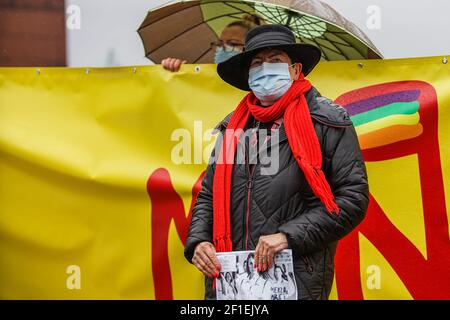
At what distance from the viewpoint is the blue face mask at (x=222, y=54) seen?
4.26 m

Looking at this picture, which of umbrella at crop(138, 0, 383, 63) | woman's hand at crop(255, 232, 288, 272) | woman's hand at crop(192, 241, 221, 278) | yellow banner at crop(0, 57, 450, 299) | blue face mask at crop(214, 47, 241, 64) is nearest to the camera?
woman's hand at crop(255, 232, 288, 272)

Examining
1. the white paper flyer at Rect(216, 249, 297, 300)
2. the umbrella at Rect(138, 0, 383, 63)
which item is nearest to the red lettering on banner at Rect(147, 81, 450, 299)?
the umbrella at Rect(138, 0, 383, 63)

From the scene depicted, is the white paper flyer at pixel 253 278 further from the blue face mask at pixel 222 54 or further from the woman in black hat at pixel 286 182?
the blue face mask at pixel 222 54

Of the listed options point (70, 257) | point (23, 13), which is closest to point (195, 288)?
point (70, 257)

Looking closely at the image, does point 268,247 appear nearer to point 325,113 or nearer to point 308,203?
Result: point 308,203

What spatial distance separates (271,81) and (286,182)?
1.51ft

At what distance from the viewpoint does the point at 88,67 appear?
14.4ft

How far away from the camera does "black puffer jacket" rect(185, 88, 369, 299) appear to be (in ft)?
9.57

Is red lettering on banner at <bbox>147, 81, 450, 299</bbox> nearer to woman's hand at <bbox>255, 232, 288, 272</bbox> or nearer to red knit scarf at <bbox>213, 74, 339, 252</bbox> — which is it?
red knit scarf at <bbox>213, 74, 339, 252</bbox>

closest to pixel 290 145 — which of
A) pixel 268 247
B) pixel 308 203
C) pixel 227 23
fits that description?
pixel 308 203

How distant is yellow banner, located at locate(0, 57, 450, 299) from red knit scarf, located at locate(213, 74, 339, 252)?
1088mm

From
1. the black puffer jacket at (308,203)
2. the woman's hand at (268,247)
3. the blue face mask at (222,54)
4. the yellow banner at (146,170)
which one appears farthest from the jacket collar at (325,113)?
the blue face mask at (222,54)

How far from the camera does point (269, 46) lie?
3.05m
